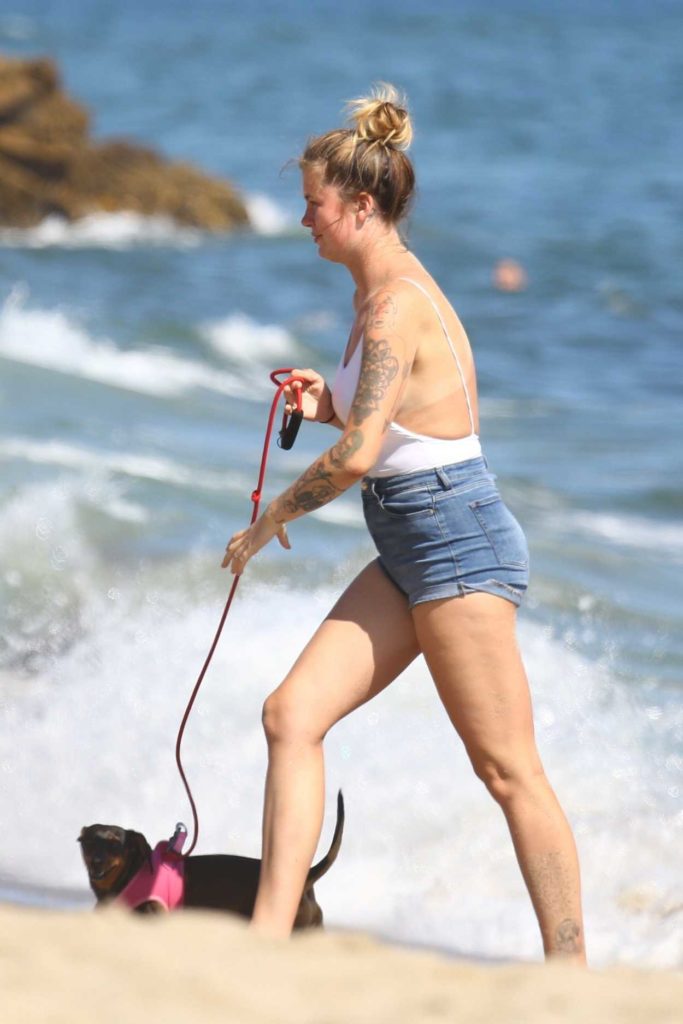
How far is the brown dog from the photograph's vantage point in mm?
3615

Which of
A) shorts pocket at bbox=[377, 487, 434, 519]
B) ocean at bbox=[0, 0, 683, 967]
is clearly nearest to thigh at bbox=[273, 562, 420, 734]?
shorts pocket at bbox=[377, 487, 434, 519]

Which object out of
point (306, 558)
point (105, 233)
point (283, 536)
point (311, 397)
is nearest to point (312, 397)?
point (311, 397)

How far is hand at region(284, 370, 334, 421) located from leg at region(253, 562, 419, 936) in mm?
512

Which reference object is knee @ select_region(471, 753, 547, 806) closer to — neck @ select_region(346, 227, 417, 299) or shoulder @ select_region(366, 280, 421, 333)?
shoulder @ select_region(366, 280, 421, 333)

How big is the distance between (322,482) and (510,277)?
17414 mm

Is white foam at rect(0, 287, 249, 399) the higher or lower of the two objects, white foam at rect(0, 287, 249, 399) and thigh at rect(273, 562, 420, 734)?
the higher

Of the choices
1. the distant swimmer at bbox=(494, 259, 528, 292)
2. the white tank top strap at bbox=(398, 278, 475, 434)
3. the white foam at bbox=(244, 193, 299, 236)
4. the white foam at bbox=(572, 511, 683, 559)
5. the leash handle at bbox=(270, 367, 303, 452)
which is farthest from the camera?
the white foam at bbox=(244, 193, 299, 236)

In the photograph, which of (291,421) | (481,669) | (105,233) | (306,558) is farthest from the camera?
(105,233)

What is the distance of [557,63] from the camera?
2138 inches

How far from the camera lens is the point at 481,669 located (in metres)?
3.49

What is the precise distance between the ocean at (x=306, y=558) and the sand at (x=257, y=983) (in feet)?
5.24

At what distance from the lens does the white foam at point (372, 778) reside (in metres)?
4.94

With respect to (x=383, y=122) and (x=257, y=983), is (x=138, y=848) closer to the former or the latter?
(x=257, y=983)

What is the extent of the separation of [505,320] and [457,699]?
14602mm
